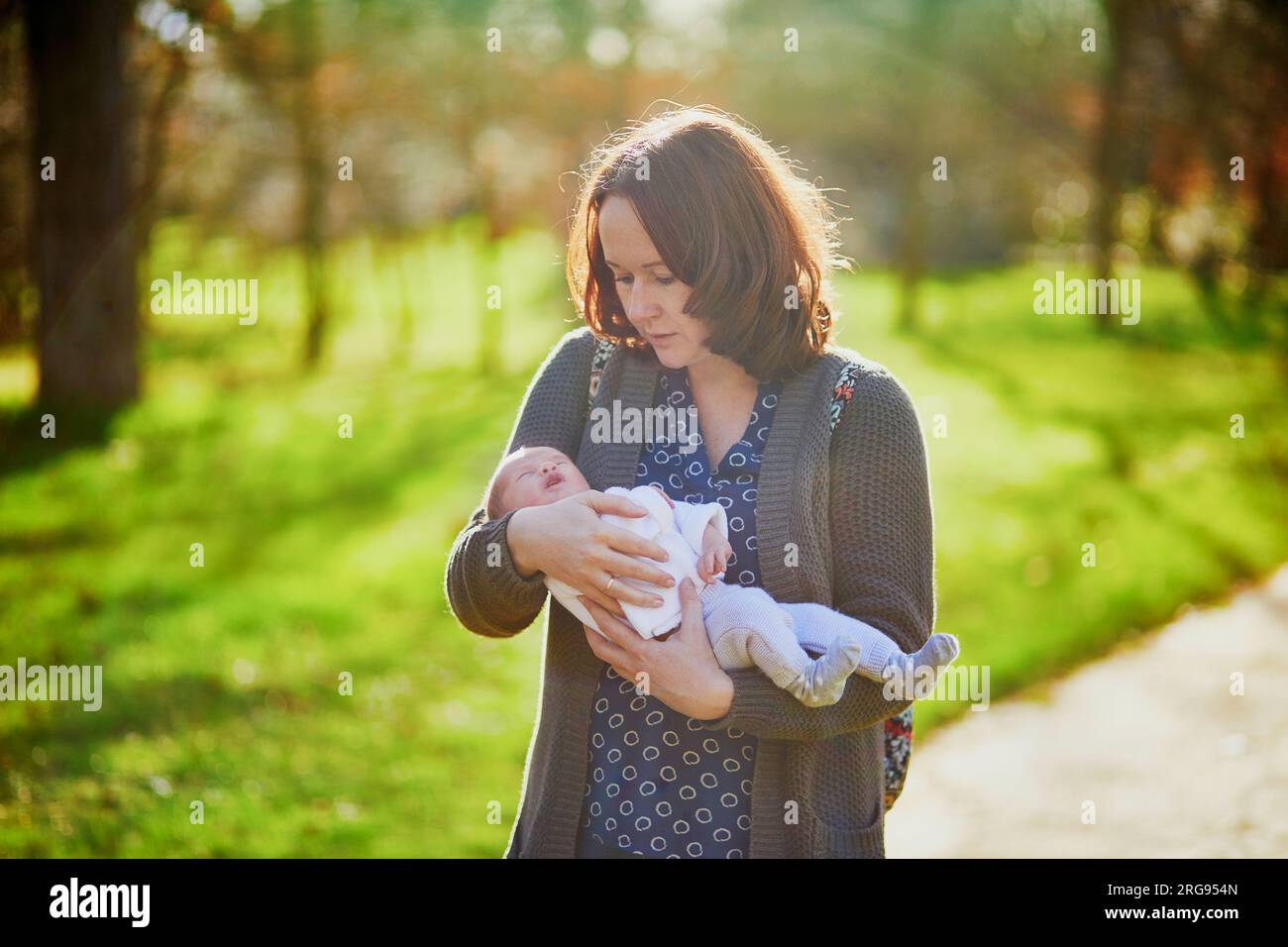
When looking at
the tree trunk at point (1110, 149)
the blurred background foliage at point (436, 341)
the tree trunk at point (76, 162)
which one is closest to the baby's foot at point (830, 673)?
the blurred background foliage at point (436, 341)

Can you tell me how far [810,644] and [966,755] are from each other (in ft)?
12.4

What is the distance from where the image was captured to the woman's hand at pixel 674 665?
6.22 feet

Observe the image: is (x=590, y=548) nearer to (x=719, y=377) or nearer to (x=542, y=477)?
(x=542, y=477)

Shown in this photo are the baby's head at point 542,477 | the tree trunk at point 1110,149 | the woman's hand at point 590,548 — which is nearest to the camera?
the woman's hand at point 590,548

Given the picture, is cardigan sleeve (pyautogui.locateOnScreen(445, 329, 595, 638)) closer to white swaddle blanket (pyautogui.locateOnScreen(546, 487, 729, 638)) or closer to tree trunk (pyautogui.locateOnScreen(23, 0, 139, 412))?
white swaddle blanket (pyautogui.locateOnScreen(546, 487, 729, 638))

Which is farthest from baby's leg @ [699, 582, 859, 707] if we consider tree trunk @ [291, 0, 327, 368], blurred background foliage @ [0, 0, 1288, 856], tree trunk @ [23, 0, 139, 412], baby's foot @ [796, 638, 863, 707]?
tree trunk @ [291, 0, 327, 368]

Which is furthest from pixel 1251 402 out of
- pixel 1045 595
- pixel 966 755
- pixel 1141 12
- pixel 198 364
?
pixel 198 364

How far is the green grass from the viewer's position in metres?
4.83

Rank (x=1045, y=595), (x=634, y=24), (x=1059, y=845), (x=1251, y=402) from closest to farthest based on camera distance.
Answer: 1. (x=1059, y=845)
2. (x=1045, y=595)
3. (x=1251, y=402)
4. (x=634, y=24)

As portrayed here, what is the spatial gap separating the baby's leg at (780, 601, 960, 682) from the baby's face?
434 millimetres

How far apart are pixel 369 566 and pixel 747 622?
6200 mm

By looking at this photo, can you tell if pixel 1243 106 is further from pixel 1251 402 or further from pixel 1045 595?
pixel 1045 595

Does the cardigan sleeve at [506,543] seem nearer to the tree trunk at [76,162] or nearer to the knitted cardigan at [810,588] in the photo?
the knitted cardigan at [810,588]

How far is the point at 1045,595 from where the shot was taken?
764cm
